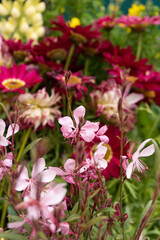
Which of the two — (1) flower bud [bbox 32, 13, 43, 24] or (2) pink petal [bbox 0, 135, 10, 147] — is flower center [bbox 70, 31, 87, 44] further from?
(2) pink petal [bbox 0, 135, 10, 147]

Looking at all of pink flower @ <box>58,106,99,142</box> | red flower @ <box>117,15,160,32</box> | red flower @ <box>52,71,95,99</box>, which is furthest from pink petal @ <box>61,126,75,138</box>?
red flower @ <box>117,15,160,32</box>

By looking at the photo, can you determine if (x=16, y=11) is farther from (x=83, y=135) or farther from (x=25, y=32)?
(x=83, y=135)

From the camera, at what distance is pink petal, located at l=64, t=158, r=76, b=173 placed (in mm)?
219

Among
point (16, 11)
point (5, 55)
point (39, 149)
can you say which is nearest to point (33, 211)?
point (39, 149)

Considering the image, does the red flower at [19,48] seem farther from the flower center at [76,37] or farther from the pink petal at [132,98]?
the pink petal at [132,98]

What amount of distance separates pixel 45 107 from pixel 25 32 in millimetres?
311

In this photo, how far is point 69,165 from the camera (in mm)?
220

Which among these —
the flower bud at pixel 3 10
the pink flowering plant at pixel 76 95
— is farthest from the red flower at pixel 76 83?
the flower bud at pixel 3 10

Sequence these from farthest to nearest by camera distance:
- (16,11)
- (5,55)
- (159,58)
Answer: (159,58) < (16,11) < (5,55)

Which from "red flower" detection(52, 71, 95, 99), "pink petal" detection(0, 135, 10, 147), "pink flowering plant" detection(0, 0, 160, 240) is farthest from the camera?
"red flower" detection(52, 71, 95, 99)

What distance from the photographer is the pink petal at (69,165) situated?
22 centimetres

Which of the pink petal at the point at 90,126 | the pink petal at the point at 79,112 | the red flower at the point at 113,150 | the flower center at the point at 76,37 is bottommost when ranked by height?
the red flower at the point at 113,150

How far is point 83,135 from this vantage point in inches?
8.7

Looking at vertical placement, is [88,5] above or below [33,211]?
above
